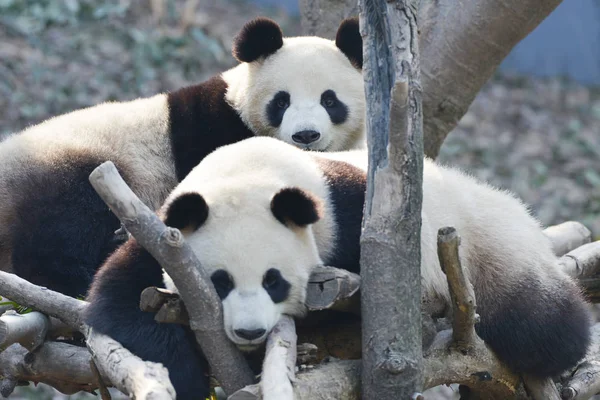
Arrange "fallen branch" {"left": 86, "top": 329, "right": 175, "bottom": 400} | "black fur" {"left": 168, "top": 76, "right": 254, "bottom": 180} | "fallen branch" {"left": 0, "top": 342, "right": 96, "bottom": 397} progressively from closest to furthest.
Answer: "fallen branch" {"left": 86, "top": 329, "right": 175, "bottom": 400} → "fallen branch" {"left": 0, "top": 342, "right": 96, "bottom": 397} → "black fur" {"left": 168, "top": 76, "right": 254, "bottom": 180}

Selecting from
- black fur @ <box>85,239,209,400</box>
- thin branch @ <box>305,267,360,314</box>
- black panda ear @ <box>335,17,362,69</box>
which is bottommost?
black fur @ <box>85,239,209,400</box>

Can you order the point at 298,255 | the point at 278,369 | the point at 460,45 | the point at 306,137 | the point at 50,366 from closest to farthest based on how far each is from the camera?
the point at 278,369, the point at 298,255, the point at 50,366, the point at 306,137, the point at 460,45

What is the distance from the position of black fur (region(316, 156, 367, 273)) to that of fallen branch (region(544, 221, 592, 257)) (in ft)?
6.74

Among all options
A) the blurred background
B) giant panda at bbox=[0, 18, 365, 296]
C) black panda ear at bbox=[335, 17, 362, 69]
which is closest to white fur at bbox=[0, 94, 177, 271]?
giant panda at bbox=[0, 18, 365, 296]

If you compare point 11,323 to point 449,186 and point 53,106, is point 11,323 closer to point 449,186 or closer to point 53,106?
point 449,186

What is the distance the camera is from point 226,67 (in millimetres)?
10078

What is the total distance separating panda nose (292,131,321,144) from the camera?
417 cm

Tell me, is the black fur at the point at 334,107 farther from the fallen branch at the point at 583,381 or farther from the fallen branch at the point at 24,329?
the fallen branch at the point at 24,329

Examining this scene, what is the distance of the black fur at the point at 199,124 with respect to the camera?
14.5 ft

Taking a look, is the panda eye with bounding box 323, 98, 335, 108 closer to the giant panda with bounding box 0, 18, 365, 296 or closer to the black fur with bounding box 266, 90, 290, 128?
the giant panda with bounding box 0, 18, 365, 296

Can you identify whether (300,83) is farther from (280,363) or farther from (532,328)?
(280,363)

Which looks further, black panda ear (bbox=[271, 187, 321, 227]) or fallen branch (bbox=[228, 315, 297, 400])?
black panda ear (bbox=[271, 187, 321, 227])

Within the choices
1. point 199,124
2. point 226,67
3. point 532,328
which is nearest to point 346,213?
point 532,328

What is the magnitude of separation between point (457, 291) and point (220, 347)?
804 millimetres
